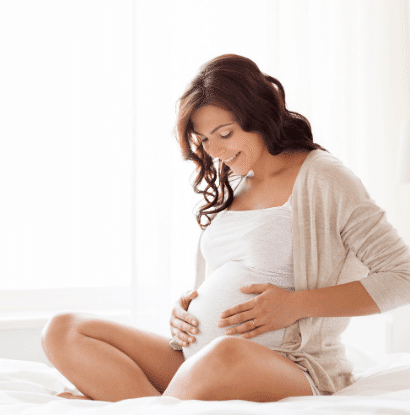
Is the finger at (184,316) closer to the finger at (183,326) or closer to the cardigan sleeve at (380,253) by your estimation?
the finger at (183,326)

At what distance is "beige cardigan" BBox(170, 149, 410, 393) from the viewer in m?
1.02

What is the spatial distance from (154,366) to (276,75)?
1499 mm

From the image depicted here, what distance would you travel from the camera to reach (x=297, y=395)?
933mm

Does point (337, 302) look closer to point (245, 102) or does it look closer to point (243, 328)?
point (243, 328)

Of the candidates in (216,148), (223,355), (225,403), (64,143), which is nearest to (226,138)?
(216,148)

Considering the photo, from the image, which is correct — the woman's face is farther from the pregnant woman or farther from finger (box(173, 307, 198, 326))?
finger (box(173, 307, 198, 326))

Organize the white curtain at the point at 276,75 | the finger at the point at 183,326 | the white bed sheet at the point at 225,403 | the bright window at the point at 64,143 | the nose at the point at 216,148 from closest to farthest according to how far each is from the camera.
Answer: the white bed sheet at the point at 225,403 < the finger at the point at 183,326 < the nose at the point at 216,148 < the white curtain at the point at 276,75 < the bright window at the point at 64,143

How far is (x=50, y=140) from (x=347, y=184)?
162cm

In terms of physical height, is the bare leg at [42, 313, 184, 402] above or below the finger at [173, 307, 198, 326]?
below

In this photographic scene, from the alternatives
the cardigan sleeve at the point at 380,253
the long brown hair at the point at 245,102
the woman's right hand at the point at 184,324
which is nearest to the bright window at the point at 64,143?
the long brown hair at the point at 245,102

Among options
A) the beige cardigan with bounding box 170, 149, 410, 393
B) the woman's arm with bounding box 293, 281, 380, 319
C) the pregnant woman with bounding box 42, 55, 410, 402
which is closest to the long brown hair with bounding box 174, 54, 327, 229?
the pregnant woman with bounding box 42, 55, 410, 402

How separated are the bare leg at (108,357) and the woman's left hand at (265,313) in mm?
224

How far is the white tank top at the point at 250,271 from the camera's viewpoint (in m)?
1.09

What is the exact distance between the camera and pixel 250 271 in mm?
1125
